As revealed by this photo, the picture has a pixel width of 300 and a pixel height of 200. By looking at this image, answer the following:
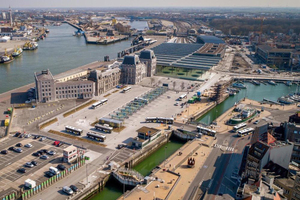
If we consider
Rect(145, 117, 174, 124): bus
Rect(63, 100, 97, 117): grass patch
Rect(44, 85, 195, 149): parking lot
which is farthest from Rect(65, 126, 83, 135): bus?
Rect(145, 117, 174, 124): bus

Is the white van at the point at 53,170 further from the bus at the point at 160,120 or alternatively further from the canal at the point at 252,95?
the canal at the point at 252,95

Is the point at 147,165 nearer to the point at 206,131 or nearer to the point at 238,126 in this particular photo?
the point at 206,131

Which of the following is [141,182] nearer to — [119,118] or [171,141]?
[171,141]

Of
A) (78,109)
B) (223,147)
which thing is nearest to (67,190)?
(223,147)

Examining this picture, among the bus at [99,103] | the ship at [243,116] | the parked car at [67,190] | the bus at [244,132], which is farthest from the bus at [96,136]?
the ship at [243,116]

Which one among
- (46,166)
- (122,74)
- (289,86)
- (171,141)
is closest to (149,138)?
(171,141)

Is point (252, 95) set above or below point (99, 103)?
below

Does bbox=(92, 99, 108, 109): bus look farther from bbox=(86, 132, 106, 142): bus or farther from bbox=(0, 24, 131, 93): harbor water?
bbox=(0, 24, 131, 93): harbor water
